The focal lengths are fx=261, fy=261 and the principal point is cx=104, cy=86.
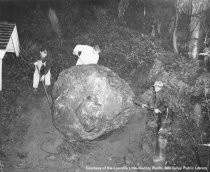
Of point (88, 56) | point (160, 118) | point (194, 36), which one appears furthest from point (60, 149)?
point (194, 36)

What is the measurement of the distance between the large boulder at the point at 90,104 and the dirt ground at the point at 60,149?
35 centimetres

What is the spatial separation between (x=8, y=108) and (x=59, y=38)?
394 cm

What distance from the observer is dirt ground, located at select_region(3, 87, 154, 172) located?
7.30 meters

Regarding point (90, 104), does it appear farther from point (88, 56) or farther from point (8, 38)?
point (8, 38)

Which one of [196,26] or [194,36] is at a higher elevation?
[196,26]

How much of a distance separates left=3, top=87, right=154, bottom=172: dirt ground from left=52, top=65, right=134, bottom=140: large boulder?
35 cm

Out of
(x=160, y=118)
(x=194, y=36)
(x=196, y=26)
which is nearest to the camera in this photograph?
(x=160, y=118)

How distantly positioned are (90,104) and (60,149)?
1.59 meters

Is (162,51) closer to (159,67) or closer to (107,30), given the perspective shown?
(159,67)

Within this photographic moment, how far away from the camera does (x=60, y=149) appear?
770cm

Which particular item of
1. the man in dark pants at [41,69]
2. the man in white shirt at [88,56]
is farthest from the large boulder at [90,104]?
the man in dark pants at [41,69]

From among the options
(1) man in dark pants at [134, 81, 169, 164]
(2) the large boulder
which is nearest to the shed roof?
(2) the large boulder

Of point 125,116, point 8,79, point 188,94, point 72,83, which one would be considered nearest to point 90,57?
point 72,83

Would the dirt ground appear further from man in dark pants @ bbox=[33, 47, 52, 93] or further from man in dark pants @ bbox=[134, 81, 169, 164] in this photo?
man in dark pants @ bbox=[33, 47, 52, 93]
